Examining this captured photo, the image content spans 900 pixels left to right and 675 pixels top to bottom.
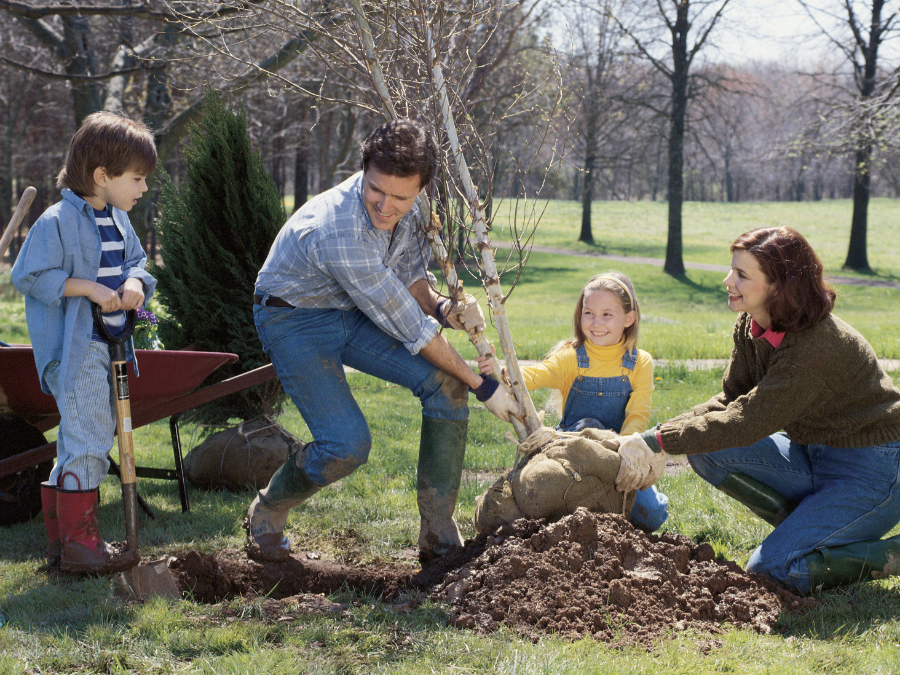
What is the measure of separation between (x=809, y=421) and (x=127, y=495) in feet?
8.83

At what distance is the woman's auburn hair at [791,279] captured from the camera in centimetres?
295

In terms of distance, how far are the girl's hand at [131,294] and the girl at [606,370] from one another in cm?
173

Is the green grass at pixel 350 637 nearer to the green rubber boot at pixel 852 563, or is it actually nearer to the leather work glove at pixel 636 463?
the green rubber boot at pixel 852 563

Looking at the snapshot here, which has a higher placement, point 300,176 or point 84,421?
point 300,176

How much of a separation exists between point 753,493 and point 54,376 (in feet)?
9.52

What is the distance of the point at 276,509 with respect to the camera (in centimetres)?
330

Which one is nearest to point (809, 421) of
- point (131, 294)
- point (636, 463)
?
point (636, 463)

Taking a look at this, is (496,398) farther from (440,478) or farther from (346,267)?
(346,267)

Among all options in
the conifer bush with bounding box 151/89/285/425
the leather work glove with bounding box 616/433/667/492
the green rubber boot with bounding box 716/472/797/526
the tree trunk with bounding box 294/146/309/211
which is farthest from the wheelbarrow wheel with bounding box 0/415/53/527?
the tree trunk with bounding box 294/146/309/211

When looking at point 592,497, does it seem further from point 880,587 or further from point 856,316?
point 856,316

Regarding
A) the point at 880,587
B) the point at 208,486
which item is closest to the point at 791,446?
the point at 880,587

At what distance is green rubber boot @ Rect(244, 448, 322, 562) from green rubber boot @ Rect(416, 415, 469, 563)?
0.46 m

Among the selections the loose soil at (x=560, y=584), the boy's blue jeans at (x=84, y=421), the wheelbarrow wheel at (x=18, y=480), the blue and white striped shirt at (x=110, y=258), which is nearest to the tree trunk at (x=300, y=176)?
the wheelbarrow wheel at (x=18, y=480)

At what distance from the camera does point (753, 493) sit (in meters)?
3.35
